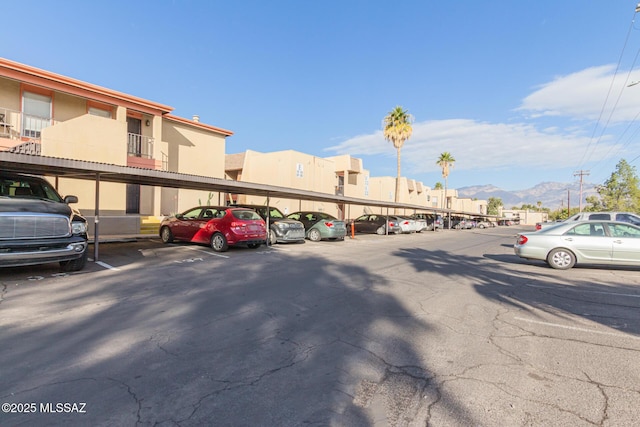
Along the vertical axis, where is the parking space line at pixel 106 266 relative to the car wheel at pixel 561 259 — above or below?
below

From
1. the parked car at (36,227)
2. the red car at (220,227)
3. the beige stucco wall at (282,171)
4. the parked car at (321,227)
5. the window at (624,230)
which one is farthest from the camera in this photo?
the beige stucco wall at (282,171)

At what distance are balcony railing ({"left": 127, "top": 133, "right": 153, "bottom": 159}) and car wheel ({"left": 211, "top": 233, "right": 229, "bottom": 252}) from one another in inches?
302

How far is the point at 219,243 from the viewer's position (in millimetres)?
11852

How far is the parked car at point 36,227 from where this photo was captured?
6.40 metres

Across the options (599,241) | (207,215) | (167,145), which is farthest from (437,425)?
(167,145)

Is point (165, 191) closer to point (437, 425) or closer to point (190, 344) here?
point (190, 344)

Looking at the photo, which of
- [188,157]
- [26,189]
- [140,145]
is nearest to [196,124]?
[188,157]

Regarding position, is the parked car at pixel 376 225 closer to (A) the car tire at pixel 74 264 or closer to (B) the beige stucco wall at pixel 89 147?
(B) the beige stucco wall at pixel 89 147

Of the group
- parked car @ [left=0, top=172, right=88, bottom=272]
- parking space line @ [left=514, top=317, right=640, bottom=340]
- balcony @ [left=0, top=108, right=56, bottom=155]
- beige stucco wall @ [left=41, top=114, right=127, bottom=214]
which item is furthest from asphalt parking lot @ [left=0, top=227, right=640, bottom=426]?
balcony @ [left=0, top=108, right=56, bottom=155]

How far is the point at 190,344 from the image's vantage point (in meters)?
4.02

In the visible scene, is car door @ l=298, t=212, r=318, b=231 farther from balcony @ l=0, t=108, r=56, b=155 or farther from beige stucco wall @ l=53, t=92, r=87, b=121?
balcony @ l=0, t=108, r=56, b=155

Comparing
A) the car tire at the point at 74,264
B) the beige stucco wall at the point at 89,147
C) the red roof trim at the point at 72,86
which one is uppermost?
the red roof trim at the point at 72,86

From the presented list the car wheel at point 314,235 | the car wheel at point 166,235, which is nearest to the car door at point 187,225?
the car wheel at point 166,235

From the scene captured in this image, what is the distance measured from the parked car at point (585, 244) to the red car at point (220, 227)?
8.82 m
